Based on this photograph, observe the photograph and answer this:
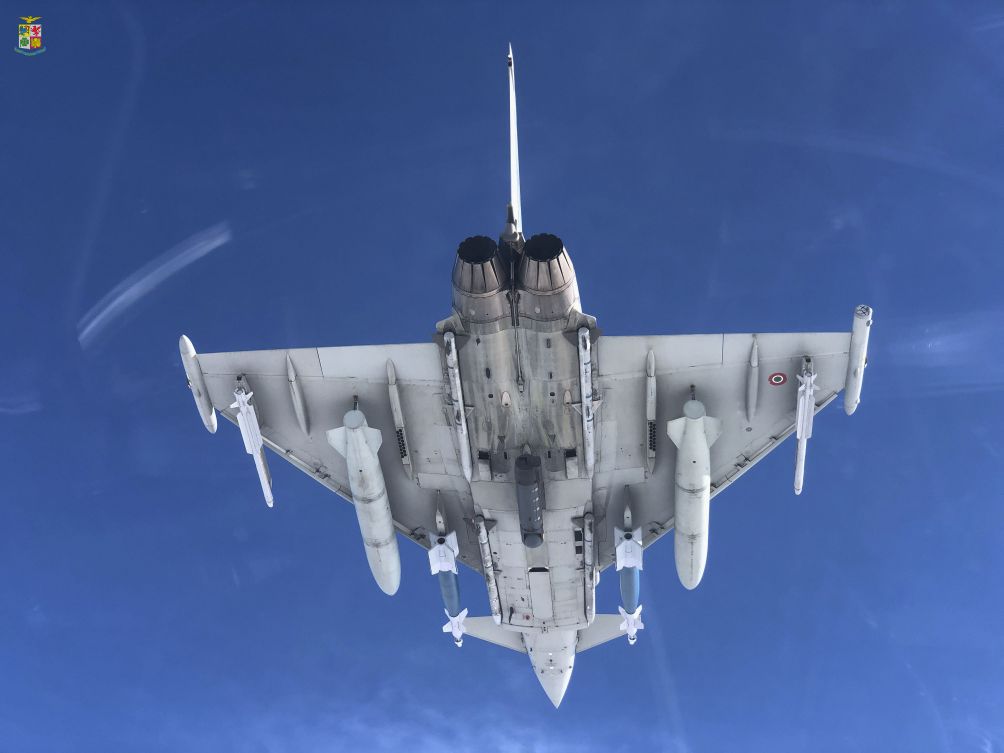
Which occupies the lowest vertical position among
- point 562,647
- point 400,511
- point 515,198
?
point 562,647

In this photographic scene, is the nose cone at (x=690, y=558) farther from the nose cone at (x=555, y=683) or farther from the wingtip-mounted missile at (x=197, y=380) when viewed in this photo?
the wingtip-mounted missile at (x=197, y=380)

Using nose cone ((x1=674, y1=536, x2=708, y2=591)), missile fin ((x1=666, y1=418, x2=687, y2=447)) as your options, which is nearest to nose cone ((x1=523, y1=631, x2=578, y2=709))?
nose cone ((x1=674, y1=536, x2=708, y2=591))

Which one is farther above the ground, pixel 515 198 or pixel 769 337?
pixel 515 198

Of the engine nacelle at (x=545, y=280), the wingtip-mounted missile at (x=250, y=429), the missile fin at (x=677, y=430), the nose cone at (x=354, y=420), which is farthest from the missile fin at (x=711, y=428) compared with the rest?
the wingtip-mounted missile at (x=250, y=429)

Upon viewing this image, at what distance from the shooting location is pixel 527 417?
29469 millimetres

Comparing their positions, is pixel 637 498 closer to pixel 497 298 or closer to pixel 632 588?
pixel 632 588

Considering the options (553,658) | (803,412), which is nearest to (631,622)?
(553,658)

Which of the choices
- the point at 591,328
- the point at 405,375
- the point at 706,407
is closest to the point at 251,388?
the point at 405,375

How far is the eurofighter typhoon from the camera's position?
2800 centimetres

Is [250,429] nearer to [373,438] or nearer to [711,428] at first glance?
[373,438]

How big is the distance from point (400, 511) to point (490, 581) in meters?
3.93

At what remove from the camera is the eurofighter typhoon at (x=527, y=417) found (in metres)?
28.0

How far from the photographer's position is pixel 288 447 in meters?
33.8

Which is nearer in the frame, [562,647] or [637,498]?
[637,498]
